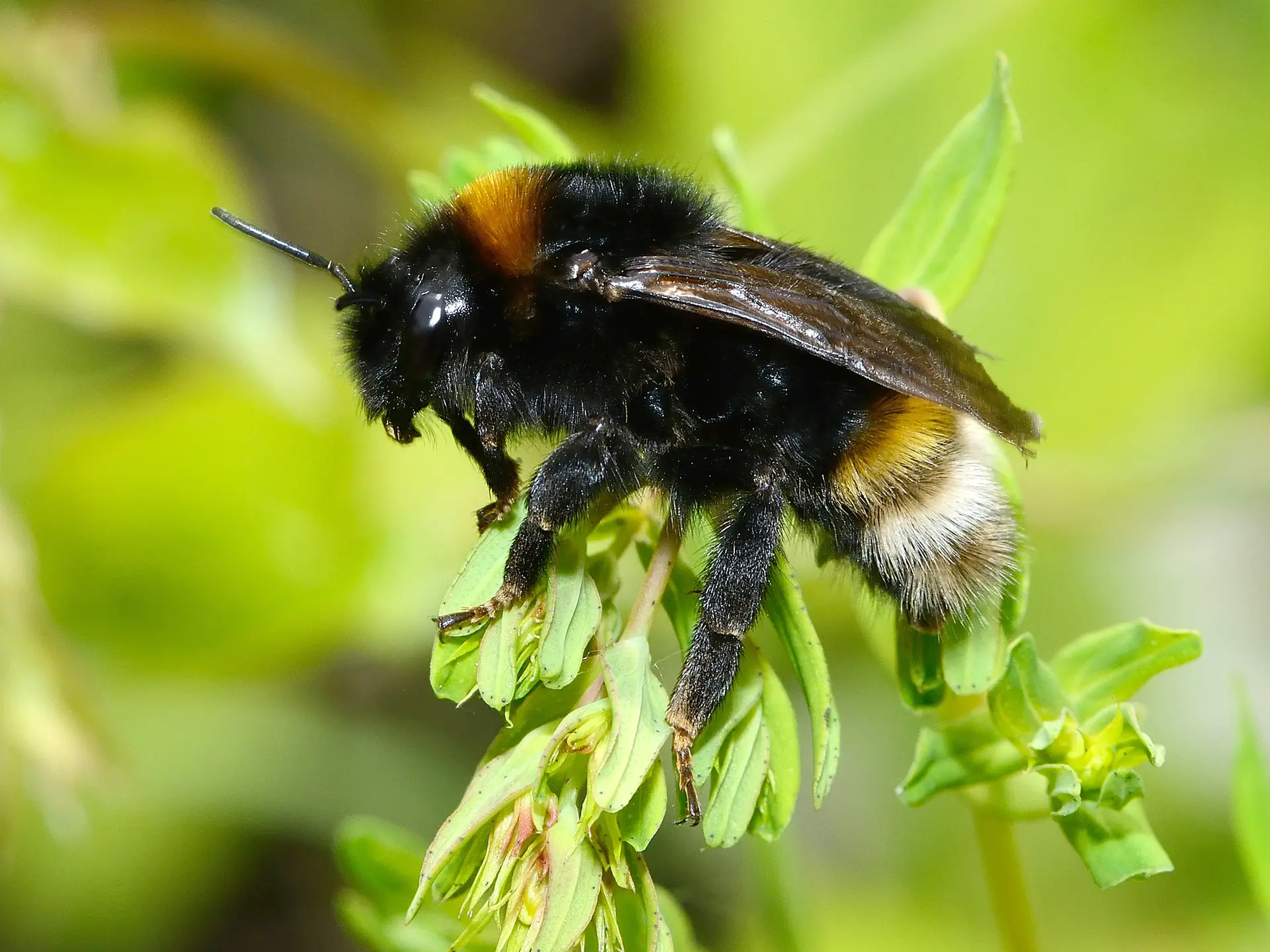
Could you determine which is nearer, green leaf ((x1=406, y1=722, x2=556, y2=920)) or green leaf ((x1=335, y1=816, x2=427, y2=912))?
green leaf ((x1=406, y1=722, x2=556, y2=920))

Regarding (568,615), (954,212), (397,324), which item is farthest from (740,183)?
(568,615)

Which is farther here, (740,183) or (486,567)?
(740,183)

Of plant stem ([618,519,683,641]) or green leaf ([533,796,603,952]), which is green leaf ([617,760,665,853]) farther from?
plant stem ([618,519,683,641])

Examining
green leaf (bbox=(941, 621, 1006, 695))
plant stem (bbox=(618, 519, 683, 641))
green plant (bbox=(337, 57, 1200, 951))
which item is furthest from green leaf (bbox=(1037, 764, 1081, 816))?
plant stem (bbox=(618, 519, 683, 641))

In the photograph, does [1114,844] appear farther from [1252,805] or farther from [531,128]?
[531,128]

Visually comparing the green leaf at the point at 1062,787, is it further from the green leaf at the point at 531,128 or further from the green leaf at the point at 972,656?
the green leaf at the point at 531,128
